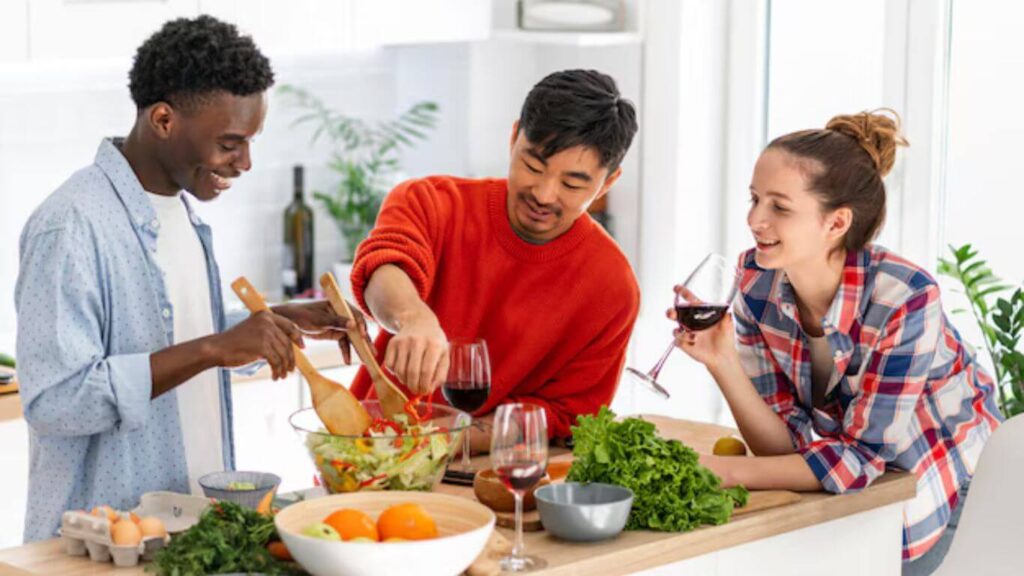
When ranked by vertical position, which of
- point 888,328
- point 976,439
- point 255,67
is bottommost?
point 976,439

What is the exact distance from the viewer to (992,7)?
411 centimetres

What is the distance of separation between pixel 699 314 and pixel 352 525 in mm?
791

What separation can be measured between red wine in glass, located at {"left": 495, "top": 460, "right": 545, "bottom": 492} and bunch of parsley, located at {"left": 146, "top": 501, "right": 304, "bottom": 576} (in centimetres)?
31

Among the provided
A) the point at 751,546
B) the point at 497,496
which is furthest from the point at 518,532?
the point at 751,546

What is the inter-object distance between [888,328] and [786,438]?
277 mm

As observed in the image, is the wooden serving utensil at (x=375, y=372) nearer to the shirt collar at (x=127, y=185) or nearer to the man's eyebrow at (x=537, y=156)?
the shirt collar at (x=127, y=185)

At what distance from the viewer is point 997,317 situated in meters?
3.83

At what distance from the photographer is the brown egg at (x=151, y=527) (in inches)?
86.2

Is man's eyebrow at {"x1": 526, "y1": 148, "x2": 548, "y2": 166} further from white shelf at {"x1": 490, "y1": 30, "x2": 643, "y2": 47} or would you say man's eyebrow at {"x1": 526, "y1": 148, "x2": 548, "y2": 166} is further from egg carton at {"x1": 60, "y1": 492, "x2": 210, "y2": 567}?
white shelf at {"x1": 490, "y1": 30, "x2": 643, "y2": 47}

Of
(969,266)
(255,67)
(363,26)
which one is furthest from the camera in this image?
(363,26)

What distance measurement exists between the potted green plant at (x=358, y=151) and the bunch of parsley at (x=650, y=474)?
2415 mm

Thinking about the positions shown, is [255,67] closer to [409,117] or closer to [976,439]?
[976,439]

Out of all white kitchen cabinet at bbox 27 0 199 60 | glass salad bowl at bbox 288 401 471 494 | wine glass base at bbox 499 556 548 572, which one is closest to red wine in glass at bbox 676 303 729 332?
glass salad bowl at bbox 288 401 471 494

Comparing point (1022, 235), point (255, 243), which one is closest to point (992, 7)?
point (1022, 235)
